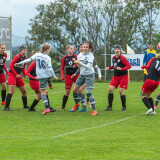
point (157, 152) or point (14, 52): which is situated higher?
point (14, 52)

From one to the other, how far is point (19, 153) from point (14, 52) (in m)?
20.4

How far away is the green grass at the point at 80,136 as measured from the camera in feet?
19.8

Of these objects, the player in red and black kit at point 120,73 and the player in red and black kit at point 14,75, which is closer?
the player in red and black kit at point 120,73

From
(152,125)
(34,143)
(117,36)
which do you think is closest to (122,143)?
(34,143)

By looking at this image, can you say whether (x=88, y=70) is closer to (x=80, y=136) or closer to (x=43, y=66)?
(x=43, y=66)

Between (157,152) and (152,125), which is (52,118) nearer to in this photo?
(152,125)

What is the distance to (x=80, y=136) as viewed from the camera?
743 cm

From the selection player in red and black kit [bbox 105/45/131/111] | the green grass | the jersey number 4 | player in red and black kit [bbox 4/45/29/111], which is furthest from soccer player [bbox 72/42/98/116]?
player in red and black kit [bbox 4/45/29/111]

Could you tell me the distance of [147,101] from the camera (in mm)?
10383

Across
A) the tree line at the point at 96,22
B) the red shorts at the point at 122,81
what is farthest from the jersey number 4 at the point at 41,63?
the tree line at the point at 96,22

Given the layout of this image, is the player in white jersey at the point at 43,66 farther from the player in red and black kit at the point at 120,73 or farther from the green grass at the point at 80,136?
the player in red and black kit at the point at 120,73

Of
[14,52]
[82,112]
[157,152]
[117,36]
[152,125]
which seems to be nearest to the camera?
[157,152]

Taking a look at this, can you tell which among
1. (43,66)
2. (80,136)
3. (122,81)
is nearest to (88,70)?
(43,66)

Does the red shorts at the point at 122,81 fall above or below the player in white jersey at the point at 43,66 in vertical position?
below
